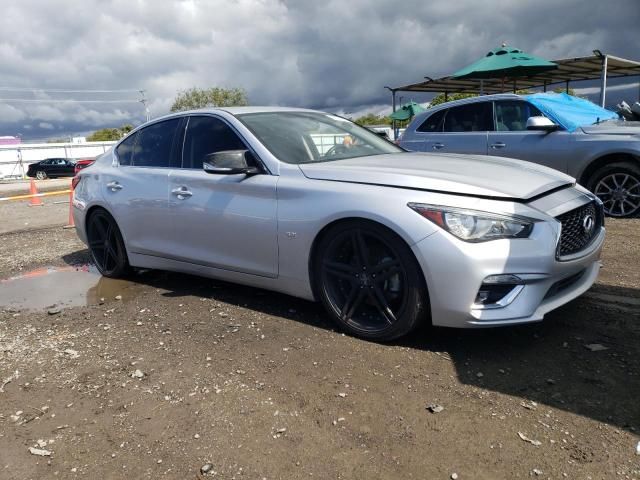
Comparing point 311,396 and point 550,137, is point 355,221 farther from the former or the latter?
point 550,137

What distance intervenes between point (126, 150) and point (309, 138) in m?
2.07

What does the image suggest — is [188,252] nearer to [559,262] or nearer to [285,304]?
[285,304]

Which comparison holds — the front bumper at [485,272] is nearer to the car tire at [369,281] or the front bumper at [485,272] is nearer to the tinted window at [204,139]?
the car tire at [369,281]

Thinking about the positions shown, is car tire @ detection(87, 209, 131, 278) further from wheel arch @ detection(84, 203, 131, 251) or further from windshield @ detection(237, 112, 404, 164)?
windshield @ detection(237, 112, 404, 164)

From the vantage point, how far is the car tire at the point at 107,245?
17.3 feet

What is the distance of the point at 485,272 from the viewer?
2.95 meters

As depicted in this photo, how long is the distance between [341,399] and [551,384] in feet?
3.58

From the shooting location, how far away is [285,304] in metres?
4.29

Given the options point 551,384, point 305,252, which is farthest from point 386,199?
point 551,384

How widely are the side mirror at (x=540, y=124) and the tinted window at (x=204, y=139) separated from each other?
4.24 metres

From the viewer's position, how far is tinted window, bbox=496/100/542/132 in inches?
289

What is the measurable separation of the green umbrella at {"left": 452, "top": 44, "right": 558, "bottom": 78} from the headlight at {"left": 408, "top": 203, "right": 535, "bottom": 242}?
9.58m

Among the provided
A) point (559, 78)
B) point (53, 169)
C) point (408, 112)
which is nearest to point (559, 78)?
point (559, 78)

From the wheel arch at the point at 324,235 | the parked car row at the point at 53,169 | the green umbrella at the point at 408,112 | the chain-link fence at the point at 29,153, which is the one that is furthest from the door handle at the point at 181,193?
the chain-link fence at the point at 29,153
